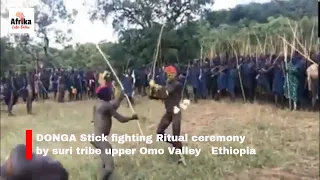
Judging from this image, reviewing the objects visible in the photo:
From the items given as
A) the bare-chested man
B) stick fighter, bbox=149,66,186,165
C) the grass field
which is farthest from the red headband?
the bare-chested man

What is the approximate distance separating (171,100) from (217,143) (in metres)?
0.24

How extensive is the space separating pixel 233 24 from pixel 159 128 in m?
0.52

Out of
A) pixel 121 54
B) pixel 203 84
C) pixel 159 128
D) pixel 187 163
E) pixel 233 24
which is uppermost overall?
pixel 233 24

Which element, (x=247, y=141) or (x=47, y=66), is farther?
(x=47, y=66)

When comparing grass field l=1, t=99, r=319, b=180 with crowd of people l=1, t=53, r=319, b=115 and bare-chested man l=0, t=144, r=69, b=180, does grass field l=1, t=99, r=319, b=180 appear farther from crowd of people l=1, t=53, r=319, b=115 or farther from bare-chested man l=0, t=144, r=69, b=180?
bare-chested man l=0, t=144, r=69, b=180

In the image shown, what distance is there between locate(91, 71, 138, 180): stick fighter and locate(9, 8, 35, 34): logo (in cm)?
35

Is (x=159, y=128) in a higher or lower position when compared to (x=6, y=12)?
lower

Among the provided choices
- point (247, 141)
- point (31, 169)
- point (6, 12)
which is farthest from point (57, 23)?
point (31, 169)

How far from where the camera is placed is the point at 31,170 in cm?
103

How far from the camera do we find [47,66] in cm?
206

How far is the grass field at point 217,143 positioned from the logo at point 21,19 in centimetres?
37

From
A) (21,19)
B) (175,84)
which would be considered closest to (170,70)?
(175,84)

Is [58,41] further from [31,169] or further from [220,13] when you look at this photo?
[31,169]

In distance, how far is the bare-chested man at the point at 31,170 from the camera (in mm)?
994
